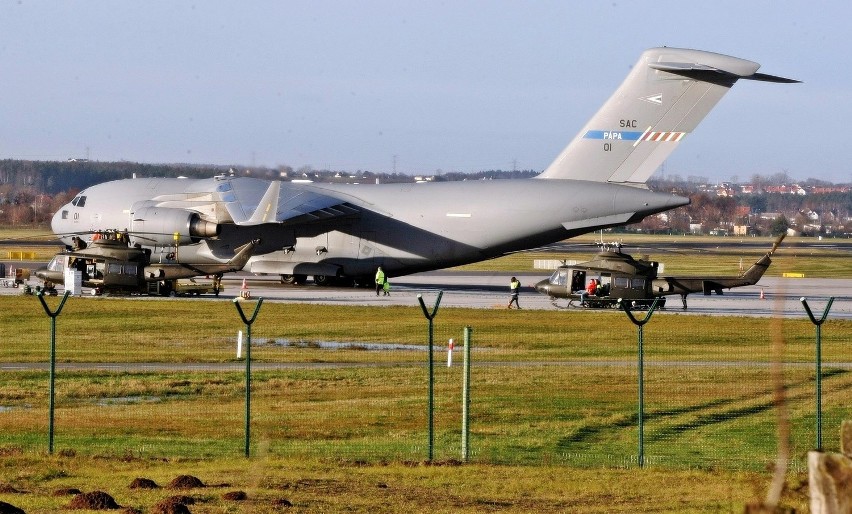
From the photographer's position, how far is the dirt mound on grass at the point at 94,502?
1239cm

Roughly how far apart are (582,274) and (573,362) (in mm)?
17449

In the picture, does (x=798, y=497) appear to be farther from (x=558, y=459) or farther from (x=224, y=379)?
(x=224, y=379)

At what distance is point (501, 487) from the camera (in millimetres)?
14602

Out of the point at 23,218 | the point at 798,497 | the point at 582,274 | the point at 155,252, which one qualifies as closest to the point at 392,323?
the point at 582,274

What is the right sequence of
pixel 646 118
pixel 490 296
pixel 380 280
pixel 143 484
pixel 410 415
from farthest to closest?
1. pixel 490 296
2. pixel 380 280
3. pixel 646 118
4. pixel 410 415
5. pixel 143 484

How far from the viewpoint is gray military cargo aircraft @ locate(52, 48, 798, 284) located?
46.0 metres

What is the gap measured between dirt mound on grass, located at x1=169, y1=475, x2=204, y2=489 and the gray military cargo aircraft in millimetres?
32657

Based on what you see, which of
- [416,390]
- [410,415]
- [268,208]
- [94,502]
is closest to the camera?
[94,502]

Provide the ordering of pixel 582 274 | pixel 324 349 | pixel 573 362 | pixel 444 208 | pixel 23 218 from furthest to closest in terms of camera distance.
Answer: pixel 23 218, pixel 444 208, pixel 582 274, pixel 324 349, pixel 573 362

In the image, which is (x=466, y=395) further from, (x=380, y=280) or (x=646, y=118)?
(x=380, y=280)

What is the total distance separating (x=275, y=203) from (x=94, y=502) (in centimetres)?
3599

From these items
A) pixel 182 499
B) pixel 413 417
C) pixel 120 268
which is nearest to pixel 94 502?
pixel 182 499

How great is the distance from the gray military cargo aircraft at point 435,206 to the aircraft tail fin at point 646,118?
0.04 metres

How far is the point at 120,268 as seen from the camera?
1821 inches
